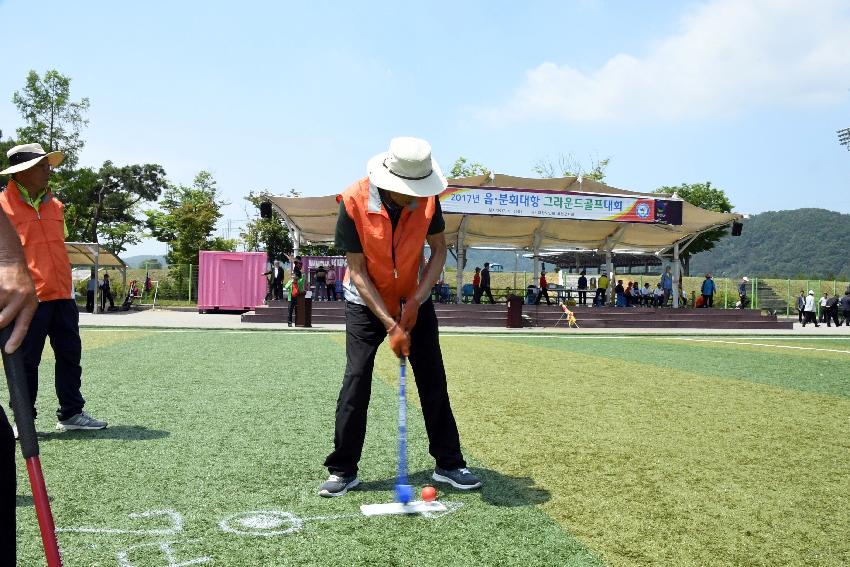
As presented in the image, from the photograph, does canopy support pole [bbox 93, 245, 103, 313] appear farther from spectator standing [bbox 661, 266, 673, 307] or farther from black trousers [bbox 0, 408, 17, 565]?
black trousers [bbox 0, 408, 17, 565]

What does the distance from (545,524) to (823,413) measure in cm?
468

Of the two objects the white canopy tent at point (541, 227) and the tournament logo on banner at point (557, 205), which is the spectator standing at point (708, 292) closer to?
the white canopy tent at point (541, 227)

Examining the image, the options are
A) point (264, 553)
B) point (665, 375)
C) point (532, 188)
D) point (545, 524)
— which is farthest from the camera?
point (532, 188)

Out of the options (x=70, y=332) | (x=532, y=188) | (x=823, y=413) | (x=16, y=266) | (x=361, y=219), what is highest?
(x=532, y=188)

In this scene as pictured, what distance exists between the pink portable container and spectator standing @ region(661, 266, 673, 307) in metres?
17.9

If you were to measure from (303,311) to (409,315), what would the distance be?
16.8 meters

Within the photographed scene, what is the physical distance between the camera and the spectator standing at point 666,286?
30328mm

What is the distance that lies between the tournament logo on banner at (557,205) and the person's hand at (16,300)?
69.0ft

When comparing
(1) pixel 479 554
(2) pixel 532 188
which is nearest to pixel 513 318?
(2) pixel 532 188

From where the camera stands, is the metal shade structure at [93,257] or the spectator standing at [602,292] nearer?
the metal shade structure at [93,257]

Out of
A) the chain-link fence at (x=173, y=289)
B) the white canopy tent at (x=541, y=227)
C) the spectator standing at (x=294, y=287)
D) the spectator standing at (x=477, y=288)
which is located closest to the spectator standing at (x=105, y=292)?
the chain-link fence at (x=173, y=289)

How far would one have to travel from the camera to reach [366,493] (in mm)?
3742

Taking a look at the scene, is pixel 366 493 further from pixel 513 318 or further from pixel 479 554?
pixel 513 318

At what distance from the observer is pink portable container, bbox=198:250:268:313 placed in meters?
29.0
